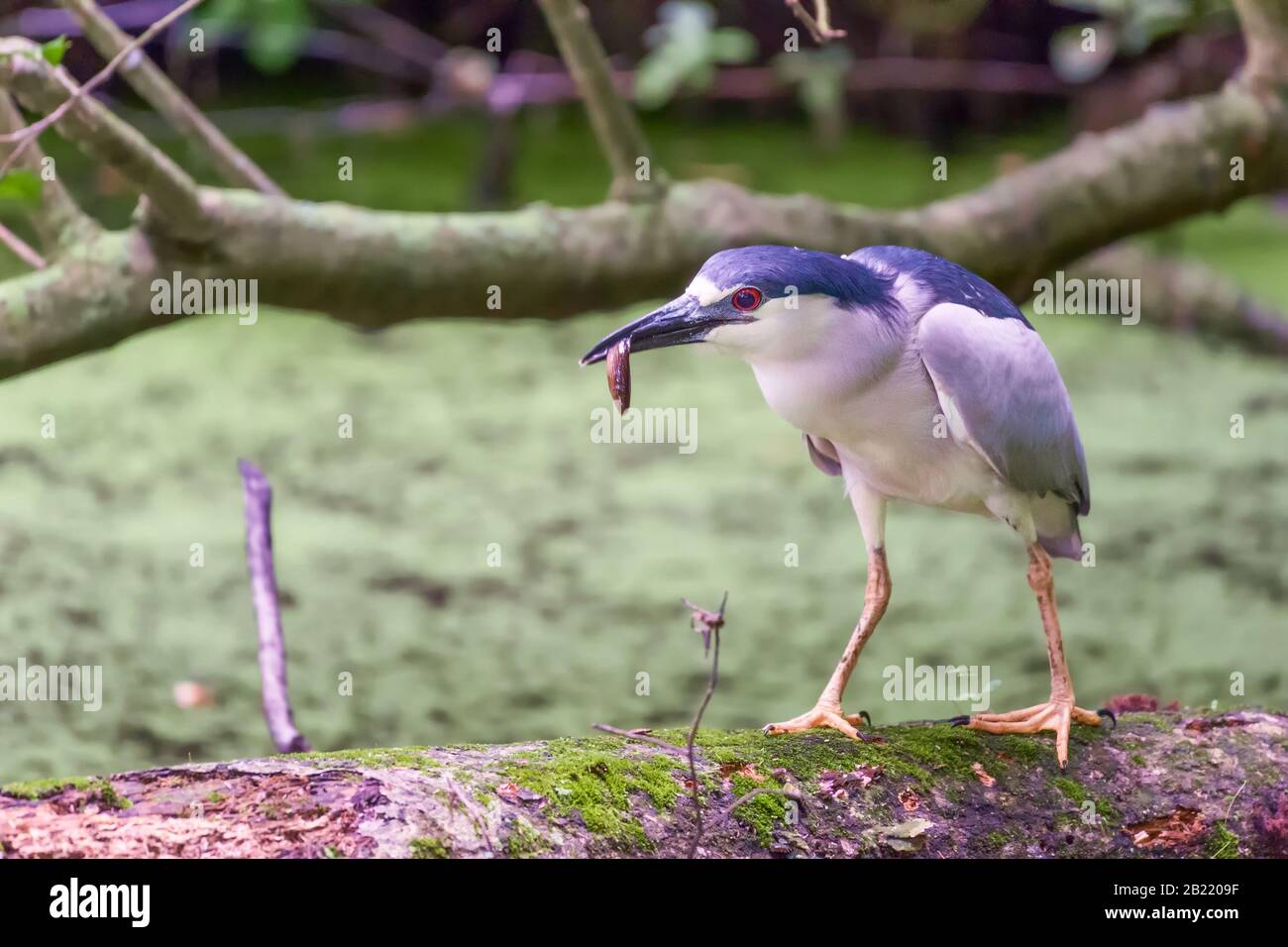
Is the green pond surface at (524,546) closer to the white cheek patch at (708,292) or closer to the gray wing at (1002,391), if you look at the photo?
the gray wing at (1002,391)

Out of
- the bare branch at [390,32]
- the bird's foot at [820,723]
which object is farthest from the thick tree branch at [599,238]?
the bare branch at [390,32]

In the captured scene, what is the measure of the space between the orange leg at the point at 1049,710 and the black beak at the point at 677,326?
0.51 meters

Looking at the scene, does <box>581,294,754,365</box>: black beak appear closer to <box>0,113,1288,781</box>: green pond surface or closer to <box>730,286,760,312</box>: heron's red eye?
<box>730,286,760,312</box>: heron's red eye

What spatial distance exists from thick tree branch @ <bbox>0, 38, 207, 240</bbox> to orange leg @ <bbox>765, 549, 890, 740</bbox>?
0.96 metres

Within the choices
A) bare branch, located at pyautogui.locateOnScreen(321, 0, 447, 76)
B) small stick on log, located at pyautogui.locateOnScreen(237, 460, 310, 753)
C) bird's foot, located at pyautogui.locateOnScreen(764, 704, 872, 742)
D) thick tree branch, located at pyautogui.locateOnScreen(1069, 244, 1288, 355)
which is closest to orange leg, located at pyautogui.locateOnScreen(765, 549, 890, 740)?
bird's foot, located at pyautogui.locateOnScreen(764, 704, 872, 742)

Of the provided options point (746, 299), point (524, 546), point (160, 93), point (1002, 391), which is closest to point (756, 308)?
point (746, 299)

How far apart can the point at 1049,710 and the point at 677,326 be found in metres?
0.59

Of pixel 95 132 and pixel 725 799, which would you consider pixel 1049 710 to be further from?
pixel 95 132

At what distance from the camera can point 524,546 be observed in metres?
3.03
